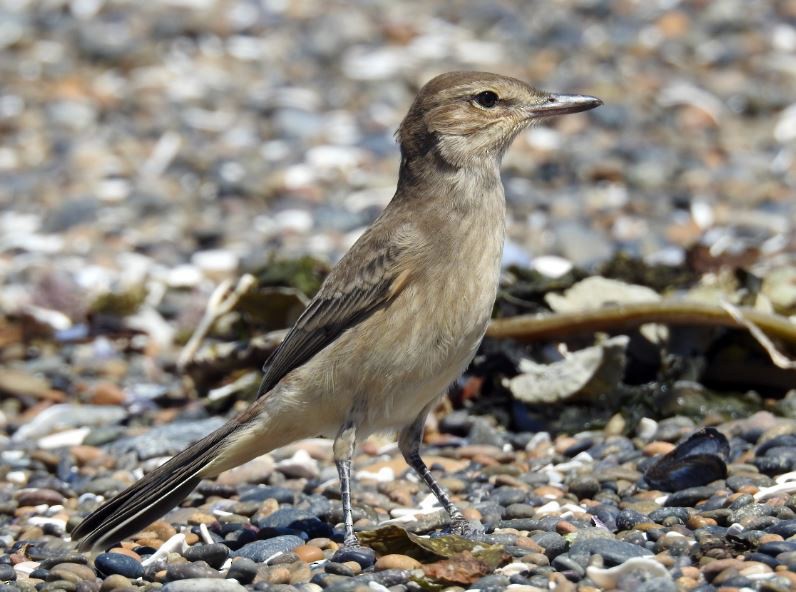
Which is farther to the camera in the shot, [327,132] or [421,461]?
[327,132]

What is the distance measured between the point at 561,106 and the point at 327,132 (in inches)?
275

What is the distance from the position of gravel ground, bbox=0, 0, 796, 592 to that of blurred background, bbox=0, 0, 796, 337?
0.04 m

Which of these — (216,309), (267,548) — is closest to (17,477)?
(216,309)

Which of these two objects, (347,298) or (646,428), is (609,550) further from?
(646,428)

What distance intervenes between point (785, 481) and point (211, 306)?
3909mm

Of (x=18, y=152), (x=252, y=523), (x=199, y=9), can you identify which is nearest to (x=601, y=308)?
(x=252, y=523)

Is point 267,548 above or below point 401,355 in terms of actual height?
below

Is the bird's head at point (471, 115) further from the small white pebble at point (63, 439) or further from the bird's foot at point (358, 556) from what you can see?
the small white pebble at point (63, 439)

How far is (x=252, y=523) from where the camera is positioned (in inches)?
241

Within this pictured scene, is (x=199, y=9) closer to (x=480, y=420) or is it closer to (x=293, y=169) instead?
(x=293, y=169)

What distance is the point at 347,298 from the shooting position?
6.08 metres

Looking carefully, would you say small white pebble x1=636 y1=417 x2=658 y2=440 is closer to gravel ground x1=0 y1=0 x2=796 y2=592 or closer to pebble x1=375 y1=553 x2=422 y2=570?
gravel ground x1=0 y1=0 x2=796 y2=592

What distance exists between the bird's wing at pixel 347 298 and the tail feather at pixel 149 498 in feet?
1.53

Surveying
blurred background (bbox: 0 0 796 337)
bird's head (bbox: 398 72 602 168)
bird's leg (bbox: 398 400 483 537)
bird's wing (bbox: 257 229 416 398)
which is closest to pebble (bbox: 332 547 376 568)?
bird's leg (bbox: 398 400 483 537)
